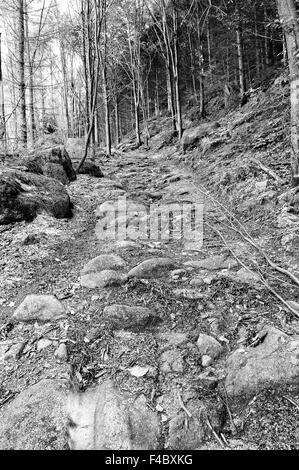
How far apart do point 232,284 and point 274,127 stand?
20.9 ft

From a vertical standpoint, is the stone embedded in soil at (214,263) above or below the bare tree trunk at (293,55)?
below

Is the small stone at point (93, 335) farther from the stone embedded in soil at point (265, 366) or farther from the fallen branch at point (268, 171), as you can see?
the fallen branch at point (268, 171)

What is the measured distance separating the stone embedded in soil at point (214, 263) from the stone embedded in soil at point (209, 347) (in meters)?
1.27

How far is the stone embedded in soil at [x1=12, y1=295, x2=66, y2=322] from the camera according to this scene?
2.66 meters

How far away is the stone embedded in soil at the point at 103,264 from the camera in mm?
3414

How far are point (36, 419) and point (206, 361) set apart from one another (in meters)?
1.17

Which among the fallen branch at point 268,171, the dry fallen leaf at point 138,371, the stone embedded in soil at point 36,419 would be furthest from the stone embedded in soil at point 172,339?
the fallen branch at point 268,171

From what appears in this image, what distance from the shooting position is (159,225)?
17.4 ft

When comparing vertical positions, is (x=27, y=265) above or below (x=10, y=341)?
above

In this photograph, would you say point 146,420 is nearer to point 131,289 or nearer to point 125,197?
point 131,289

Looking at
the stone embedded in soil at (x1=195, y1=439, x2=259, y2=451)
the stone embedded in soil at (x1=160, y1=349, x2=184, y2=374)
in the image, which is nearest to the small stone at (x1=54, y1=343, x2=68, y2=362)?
the stone embedded in soil at (x1=160, y1=349, x2=184, y2=374)

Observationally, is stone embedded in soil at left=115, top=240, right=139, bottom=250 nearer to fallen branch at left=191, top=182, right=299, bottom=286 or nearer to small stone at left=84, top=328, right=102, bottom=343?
fallen branch at left=191, top=182, right=299, bottom=286

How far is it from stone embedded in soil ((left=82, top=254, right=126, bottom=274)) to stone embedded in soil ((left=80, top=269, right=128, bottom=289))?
126 millimetres

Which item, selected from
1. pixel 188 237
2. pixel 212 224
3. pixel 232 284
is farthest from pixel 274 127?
pixel 232 284
